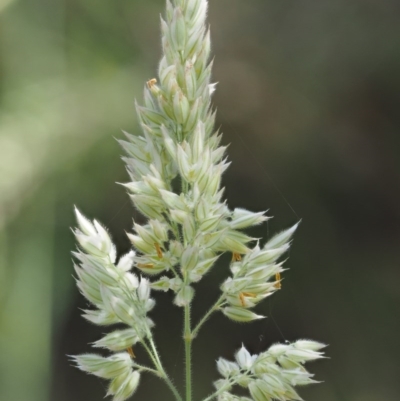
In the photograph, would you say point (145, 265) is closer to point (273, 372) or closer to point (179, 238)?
point (179, 238)

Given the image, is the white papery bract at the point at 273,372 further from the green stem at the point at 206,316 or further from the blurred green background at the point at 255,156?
the blurred green background at the point at 255,156

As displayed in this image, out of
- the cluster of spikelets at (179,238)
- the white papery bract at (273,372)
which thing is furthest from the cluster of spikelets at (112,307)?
the white papery bract at (273,372)

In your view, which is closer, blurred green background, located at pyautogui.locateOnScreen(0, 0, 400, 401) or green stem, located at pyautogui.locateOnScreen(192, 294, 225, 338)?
green stem, located at pyautogui.locateOnScreen(192, 294, 225, 338)

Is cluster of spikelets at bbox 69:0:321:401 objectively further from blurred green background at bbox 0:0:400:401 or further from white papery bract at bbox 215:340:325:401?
blurred green background at bbox 0:0:400:401

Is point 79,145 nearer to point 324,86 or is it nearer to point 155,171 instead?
point 324,86

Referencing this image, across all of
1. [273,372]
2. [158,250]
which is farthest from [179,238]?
[273,372]

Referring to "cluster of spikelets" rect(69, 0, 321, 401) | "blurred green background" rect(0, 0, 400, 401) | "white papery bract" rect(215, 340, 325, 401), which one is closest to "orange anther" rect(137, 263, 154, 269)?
"cluster of spikelets" rect(69, 0, 321, 401)

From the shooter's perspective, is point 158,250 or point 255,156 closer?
point 158,250
